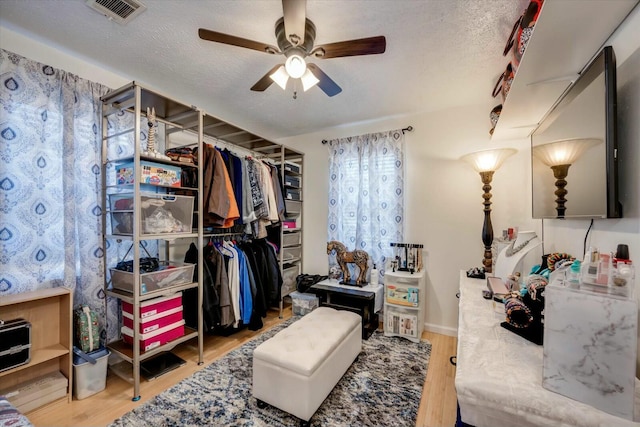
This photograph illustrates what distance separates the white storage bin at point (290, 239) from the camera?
10.5 ft

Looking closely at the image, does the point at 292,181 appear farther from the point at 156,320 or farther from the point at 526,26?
the point at 526,26

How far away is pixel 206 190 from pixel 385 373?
6.94 feet

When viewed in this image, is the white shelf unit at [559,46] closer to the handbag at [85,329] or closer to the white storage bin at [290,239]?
the white storage bin at [290,239]

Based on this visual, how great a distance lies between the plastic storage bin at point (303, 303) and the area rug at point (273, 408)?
2.89 feet

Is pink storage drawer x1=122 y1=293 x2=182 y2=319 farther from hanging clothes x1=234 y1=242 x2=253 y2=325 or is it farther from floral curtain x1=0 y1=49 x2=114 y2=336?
hanging clothes x1=234 y1=242 x2=253 y2=325

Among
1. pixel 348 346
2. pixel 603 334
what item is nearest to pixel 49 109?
pixel 348 346

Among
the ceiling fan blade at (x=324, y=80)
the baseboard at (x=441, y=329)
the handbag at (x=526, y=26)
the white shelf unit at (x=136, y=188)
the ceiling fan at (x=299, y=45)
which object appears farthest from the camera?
the baseboard at (x=441, y=329)

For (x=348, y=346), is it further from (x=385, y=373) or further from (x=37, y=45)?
(x=37, y=45)

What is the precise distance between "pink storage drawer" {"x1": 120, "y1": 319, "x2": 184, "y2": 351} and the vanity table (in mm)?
2025

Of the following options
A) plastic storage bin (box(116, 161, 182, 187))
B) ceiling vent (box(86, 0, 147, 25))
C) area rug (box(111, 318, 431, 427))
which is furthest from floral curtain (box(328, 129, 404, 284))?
ceiling vent (box(86, 0, 147, 25))

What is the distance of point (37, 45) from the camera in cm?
173

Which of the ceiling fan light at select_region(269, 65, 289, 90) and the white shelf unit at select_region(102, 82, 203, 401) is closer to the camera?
the ceiling fan light at select_region(269, 65, 289, 90)

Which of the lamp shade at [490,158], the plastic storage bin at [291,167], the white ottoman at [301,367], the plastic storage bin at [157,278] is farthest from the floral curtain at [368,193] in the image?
the plastic storage bin at [157,278]

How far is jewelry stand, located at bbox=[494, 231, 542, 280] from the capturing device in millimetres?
1514
